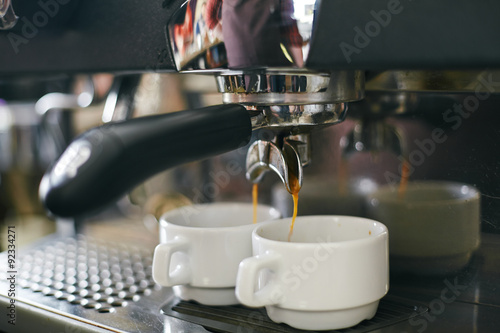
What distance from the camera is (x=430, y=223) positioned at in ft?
1.62

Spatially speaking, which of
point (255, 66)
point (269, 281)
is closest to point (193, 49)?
point (255, 66)

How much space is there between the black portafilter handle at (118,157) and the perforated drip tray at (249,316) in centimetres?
16

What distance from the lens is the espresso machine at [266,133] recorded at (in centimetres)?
32

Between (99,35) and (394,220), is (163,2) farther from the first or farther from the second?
(394,220)

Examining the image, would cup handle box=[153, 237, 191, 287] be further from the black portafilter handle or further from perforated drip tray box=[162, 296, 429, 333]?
the black portafilter handle

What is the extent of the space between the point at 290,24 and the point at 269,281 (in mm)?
182

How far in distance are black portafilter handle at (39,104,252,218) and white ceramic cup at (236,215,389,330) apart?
11 centimetres

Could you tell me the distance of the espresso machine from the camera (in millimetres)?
320

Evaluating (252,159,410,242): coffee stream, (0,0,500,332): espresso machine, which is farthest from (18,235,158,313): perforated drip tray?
(252,159,410,242): coffee stream

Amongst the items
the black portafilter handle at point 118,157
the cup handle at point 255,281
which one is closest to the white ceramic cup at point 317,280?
the cup handle at point 255,281

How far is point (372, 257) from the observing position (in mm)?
416

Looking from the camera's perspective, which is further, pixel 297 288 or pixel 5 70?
pixel 5 70

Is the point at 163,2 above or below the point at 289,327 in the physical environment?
above

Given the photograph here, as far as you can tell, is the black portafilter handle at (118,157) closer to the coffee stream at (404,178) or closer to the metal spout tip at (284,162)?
the metal spout tip at (284,162)
